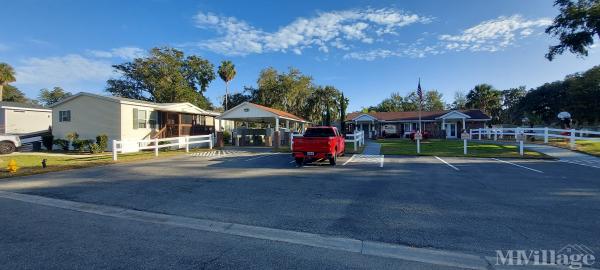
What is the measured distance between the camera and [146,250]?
4.58 meters

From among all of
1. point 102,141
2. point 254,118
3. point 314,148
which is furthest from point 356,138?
point 102,141

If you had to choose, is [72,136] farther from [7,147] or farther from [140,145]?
[140,145]

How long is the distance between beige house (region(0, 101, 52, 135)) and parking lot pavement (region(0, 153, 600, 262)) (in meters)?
26.1

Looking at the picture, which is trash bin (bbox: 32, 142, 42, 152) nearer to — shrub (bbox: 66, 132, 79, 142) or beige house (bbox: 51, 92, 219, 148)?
beige house (bbox: 51, 92, 219, 148)

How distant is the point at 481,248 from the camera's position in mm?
4668

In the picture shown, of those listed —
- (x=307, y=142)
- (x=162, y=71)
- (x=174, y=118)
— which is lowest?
(x=307, y=142)

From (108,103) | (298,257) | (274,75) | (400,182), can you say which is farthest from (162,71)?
(298,257)

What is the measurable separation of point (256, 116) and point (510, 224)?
23883mm

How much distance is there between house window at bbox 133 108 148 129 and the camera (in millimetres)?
24953

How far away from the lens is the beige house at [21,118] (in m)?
31.0

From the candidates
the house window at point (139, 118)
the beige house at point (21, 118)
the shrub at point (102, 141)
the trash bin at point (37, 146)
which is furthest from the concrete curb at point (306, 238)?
the beige house at point (21, 118)

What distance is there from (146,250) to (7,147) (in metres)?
25.0

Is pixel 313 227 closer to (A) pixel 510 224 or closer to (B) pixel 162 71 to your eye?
(A) pixel 510 224

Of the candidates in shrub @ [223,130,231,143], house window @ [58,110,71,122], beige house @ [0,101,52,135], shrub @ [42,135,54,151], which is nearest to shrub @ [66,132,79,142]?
Answer: house window @ [58,110,71,122]
